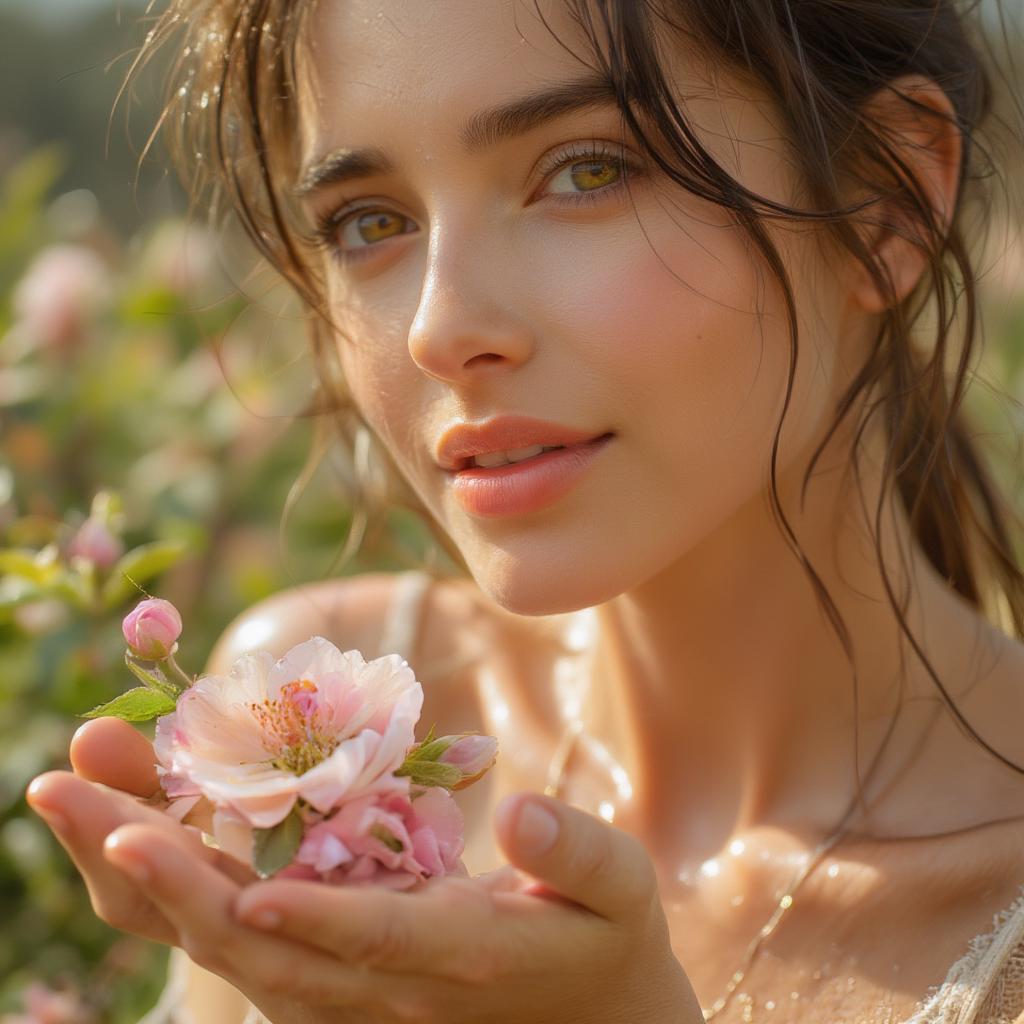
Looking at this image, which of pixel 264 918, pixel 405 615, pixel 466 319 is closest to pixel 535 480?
pixel 466 319

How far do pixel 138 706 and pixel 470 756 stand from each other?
25cm

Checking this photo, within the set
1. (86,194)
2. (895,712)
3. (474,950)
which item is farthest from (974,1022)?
(86,194)

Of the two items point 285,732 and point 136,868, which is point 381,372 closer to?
point 285,732

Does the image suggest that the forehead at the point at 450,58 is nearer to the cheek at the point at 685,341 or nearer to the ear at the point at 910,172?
the cheek at the point at 685,341

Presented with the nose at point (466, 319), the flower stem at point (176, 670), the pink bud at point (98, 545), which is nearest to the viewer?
the flower stem at point (176, 670)

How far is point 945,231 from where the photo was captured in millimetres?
1551

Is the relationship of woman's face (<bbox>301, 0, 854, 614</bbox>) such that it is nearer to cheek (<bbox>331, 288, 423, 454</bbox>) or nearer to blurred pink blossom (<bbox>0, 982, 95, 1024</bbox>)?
cheek (<bbox>331, 288, 423, 454</bbox>)

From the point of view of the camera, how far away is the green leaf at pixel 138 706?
1007 millimetres

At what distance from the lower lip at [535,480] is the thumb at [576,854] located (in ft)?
1.56

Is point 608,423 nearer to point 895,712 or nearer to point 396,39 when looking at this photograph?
point 396,39

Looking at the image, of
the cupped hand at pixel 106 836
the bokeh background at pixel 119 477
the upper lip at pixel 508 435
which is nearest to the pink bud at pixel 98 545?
the bokeh background at pixel 119 477

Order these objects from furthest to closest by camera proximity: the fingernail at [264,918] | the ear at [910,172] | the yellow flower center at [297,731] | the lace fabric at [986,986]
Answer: the ear at [910,172]
the lace fabric at [986,986]
the yellow flower center at [297,731]
the fingernail at [264,918]

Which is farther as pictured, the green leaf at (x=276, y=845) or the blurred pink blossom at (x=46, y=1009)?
the blurred pink blossom at (x=46, y=1009)

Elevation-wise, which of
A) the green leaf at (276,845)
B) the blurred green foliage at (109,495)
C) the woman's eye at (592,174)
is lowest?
the blurred green foliage at (109,495)
